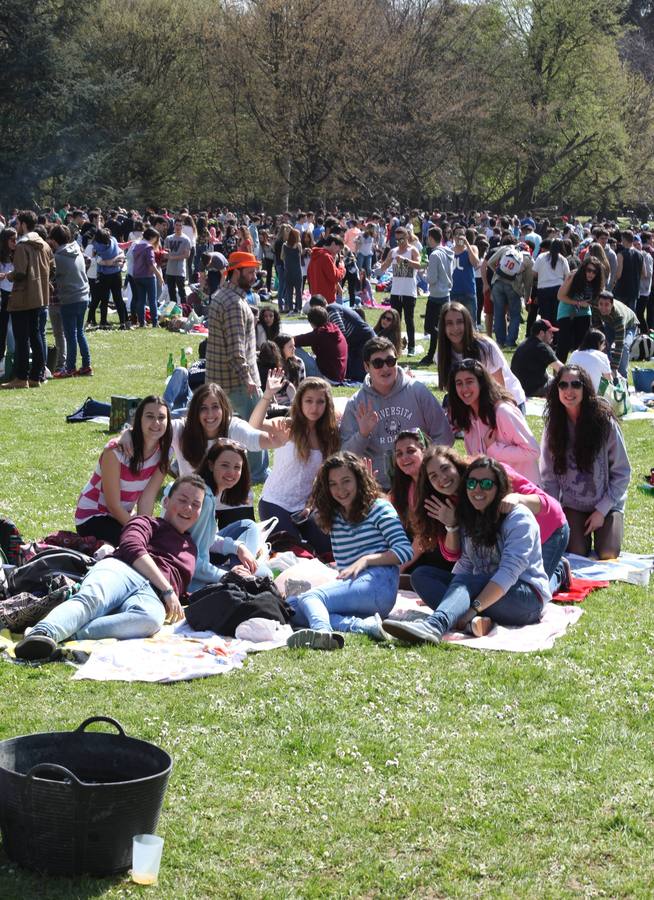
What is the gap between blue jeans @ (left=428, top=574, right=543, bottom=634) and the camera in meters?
6.80

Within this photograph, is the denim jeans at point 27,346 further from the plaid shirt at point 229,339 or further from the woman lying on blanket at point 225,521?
the woman lying on blanket at point 225,521

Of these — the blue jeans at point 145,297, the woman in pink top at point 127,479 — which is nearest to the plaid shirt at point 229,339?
the woman in pink top at point 127,479

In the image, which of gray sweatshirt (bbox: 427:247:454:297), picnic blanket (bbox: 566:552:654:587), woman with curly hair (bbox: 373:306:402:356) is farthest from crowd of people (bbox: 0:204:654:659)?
gray sweatshirt (bbox: 427:247:454:297)

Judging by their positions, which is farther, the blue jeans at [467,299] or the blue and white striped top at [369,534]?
the blue jeans at [467,299]

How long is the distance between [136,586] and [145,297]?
14.6 metres

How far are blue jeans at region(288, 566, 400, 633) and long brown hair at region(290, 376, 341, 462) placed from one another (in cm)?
163

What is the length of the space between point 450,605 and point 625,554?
240 cm

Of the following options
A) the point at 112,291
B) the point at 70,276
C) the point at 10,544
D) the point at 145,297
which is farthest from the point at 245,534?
the point at 145,297

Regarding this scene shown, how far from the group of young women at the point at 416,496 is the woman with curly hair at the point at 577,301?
6312 millimetres

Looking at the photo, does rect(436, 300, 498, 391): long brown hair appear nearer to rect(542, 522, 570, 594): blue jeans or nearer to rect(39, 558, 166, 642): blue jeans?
rect(542, 522, 570, 594): blue jeans

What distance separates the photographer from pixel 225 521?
27.3 ft

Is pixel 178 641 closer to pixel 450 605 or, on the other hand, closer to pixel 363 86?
pixel 450 605

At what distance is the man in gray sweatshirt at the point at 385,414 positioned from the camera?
28.6 feet

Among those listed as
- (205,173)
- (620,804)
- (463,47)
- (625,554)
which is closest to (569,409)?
(625,554)
